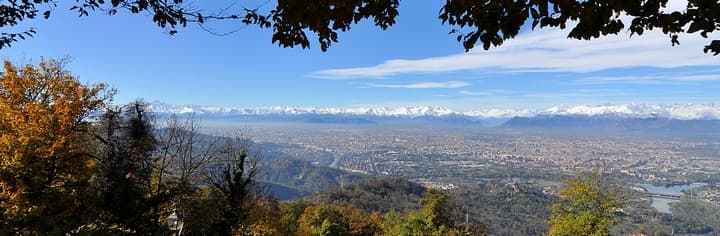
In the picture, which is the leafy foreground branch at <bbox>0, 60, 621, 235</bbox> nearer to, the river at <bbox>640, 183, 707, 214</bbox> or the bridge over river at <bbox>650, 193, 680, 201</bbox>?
the river at <bbox>640, 183, 707, 214</bbox>

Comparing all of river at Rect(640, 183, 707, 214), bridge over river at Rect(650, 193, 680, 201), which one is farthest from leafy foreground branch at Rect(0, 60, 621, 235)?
bridge over river at Rect(650, 193, 680, 201)

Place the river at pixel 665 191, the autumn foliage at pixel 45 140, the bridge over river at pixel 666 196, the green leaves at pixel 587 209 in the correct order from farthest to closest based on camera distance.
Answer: the bridge over river at pixel 666 196 < the river at pixel 665 191 < the green leaves at pixel 587 209 < the autumn foliage at pixel 45 140

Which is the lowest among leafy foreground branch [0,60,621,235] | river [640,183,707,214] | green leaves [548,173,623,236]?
river [640,183,707,214]

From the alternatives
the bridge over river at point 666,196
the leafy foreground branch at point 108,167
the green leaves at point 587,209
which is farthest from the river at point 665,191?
the leafy foreground branch at point 108,167

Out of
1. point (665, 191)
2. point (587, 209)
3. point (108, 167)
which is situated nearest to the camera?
point (108, 167)

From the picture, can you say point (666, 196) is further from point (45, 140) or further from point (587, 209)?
point (45, 140)

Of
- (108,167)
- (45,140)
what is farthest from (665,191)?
(45,140)

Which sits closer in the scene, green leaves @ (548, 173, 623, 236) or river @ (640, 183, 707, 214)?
green leaves @ (548, 173, 623, 236)

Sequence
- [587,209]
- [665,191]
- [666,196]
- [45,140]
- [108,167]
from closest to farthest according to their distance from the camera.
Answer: [45,140]
[108,167]
[587,209]
[666,196]
[665,191]

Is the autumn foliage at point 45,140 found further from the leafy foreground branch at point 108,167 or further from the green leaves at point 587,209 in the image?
the green leaves at point 587,209
